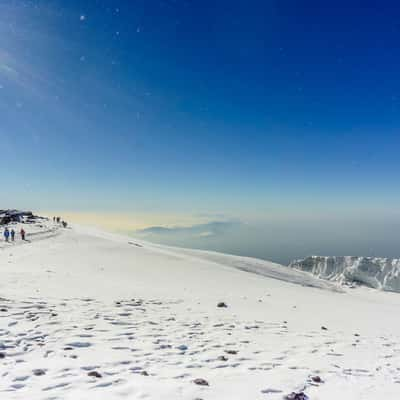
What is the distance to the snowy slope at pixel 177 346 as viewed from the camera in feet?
15.1

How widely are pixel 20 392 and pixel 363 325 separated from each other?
12.1 metres

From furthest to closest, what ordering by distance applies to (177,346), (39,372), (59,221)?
(59,221) < (177,346) < (39,372)

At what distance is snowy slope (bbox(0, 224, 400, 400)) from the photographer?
4.59 meters

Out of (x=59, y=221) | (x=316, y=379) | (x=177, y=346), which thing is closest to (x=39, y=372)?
(x=177, y=346)

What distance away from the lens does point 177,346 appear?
22.2 feet

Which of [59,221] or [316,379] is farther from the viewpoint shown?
[59,221]

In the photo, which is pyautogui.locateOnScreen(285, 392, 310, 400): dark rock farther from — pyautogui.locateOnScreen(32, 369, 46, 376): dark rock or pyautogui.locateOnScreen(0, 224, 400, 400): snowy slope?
pyautogui.locateOnScreen(32, 369, 46, 376): dark rock

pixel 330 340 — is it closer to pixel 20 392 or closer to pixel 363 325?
pixel 363 325

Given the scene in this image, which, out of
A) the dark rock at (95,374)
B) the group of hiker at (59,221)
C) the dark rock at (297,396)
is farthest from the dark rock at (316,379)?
the group of hiker at (59,221)

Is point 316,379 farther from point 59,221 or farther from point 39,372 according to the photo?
point 59,221

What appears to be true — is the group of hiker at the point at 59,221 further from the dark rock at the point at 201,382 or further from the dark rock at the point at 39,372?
the dark rock at the point at 201,382

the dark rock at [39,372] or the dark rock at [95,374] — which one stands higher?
the dark rock at [39,372]

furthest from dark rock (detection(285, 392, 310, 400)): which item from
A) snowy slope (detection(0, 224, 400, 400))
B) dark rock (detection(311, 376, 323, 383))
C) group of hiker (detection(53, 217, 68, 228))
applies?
group of hiker (detection(53, 217, 68, 228))

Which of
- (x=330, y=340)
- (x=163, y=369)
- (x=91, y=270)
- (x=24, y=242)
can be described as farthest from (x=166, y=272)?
(x=24, y=242)
